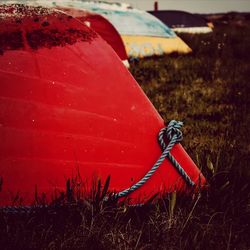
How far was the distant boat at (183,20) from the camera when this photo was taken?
13148 mm

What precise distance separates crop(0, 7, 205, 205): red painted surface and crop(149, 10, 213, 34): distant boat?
38.0ft

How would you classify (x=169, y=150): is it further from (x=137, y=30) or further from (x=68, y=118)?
(x=137, y=30)

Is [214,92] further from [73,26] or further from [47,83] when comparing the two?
[47,83]

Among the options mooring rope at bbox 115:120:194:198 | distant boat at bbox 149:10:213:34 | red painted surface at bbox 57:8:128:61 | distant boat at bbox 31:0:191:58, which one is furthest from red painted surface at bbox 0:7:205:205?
distant boat at bbox 149:10:213:34

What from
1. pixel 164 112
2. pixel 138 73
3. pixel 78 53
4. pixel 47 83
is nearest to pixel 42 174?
pixel 47 83

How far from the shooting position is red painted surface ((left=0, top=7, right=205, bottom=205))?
1.61 metres

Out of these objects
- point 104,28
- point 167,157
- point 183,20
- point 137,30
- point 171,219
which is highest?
point 104,28

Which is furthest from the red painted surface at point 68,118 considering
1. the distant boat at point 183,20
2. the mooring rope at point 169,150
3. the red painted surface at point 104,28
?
the distant boat at point 183,20

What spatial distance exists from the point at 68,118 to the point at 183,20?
1283 centimetres

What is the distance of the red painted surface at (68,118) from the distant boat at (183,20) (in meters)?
11.6

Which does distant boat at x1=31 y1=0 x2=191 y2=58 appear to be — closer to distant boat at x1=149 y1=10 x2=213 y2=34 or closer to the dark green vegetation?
the dark green vegetation

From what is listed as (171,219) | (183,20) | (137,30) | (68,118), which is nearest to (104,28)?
(137,30)

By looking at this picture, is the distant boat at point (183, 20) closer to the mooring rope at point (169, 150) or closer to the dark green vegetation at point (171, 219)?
the dark green vegetation at point (171, 219)

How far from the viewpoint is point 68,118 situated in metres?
1.69
